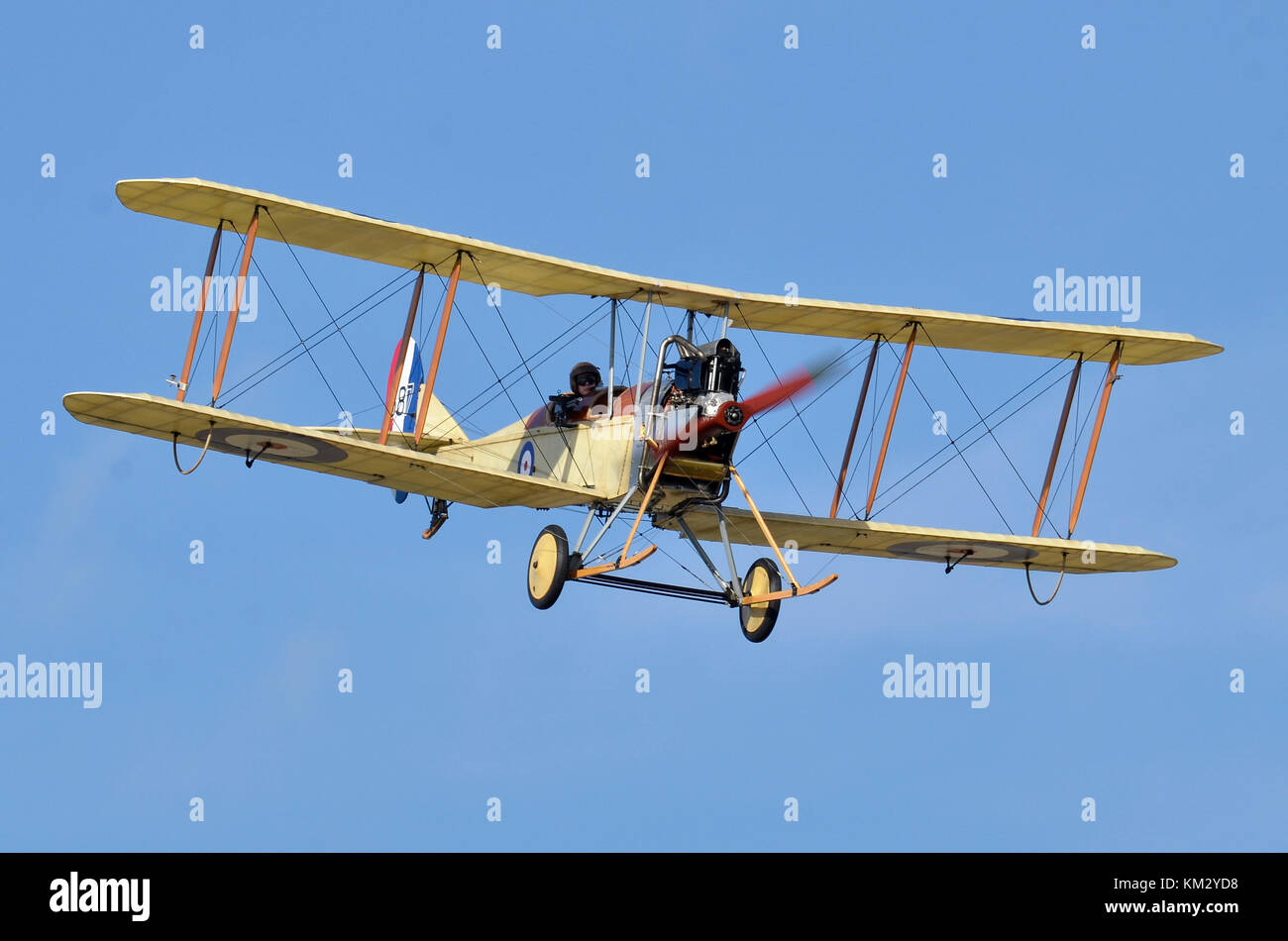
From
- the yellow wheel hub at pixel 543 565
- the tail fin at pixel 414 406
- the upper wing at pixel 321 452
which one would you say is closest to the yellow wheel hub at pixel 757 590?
the upper wing at pixel 321 452

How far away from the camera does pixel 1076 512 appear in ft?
99.8

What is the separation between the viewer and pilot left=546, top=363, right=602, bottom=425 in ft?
93.9

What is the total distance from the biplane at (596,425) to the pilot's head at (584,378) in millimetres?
118

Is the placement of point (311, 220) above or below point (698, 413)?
above

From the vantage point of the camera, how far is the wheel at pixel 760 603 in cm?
2669

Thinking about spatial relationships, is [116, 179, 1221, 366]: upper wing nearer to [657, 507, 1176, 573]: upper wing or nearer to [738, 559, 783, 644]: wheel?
[657, 507, 1176, 573]: upper wing

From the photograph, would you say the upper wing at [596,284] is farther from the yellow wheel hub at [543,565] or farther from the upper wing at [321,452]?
the yellow wheel hub at [543,565]

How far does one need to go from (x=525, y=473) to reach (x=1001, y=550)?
225 inches

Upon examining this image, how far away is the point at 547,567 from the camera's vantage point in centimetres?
2678

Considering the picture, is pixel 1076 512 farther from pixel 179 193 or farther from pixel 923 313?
pixel 179 193
